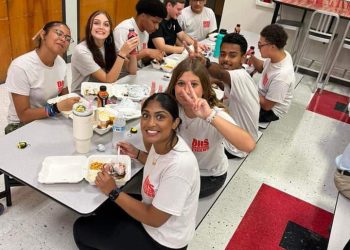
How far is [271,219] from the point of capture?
235cm

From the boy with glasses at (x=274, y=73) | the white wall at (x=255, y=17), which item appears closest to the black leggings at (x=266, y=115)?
the boy with glasses at (x=274, y=73)

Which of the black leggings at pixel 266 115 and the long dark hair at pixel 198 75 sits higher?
the long dark hair at pixel 198 75

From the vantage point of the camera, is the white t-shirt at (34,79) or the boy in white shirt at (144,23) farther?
the boy in white shirt at (144,23)

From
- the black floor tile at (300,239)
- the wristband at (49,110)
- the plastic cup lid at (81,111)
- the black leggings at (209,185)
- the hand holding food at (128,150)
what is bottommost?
the black floor tile at (300,239)

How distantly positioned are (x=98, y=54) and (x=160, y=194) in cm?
143

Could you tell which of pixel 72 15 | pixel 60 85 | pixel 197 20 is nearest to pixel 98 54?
pixel 60 85

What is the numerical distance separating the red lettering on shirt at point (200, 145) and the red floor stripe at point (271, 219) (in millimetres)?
712

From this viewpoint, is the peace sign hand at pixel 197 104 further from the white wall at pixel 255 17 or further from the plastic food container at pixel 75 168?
the white wall at pixel 255 17

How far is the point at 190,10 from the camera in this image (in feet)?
12.8

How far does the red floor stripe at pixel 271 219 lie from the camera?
84.9 inches

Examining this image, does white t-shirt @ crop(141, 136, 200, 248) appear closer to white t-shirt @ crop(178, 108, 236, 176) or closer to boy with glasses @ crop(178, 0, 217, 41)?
white t-shirt @ crop(178, 108, 236, 176)

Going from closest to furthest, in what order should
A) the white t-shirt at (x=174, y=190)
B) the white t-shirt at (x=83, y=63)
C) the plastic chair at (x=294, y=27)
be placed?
1. the white t-shirt at (x=174, y=190)
2. the white t-shirt at (x=83, y=63)
3. the plastic chair at (x=294, y=27)

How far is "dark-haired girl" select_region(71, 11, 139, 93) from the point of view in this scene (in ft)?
7.63

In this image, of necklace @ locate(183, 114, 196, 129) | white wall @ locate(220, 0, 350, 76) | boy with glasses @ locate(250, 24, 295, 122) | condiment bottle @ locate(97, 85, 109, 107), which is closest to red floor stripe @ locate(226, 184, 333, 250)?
boy with glasses @ locate(250, 24, 295, 122)
